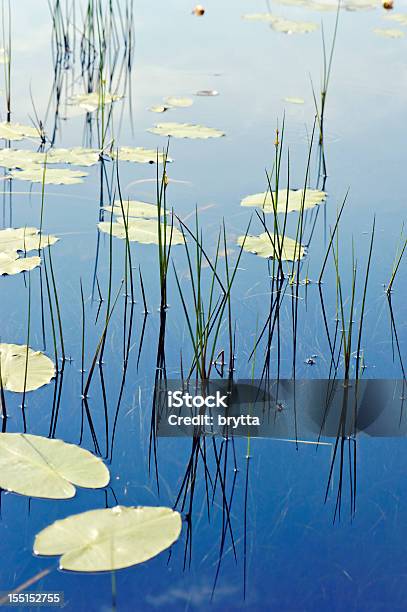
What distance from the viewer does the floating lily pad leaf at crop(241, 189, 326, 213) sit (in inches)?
97.0

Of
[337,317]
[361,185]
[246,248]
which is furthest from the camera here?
[361,185]

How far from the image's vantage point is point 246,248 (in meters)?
2.28

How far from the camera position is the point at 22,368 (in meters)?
1.72

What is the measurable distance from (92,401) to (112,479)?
0.25 metres

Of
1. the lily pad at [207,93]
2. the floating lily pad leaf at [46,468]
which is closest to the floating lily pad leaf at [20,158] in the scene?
A: the lily pad at [207,93]

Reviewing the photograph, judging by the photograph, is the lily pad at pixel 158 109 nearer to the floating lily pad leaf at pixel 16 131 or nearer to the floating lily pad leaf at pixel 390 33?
the floating lily pad leaf at pixel 16 131

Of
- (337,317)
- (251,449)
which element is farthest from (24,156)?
(251,449)

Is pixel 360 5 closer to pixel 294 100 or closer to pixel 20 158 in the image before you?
pixel 294 100

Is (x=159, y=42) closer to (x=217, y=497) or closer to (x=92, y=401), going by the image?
(x=92, y=401)

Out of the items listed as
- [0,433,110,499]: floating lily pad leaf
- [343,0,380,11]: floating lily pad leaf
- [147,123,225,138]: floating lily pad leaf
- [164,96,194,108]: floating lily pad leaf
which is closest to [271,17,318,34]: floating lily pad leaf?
[343,0,380,11]: floating lily pad leaf

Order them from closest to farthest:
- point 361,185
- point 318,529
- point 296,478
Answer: point 318,529
point 296,478
point 361,185

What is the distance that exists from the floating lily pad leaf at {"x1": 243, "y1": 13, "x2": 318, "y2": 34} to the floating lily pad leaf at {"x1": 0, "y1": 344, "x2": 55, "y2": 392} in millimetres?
3323

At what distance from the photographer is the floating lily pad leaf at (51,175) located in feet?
8.63

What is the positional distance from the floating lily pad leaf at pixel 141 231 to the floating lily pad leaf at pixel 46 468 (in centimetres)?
88
